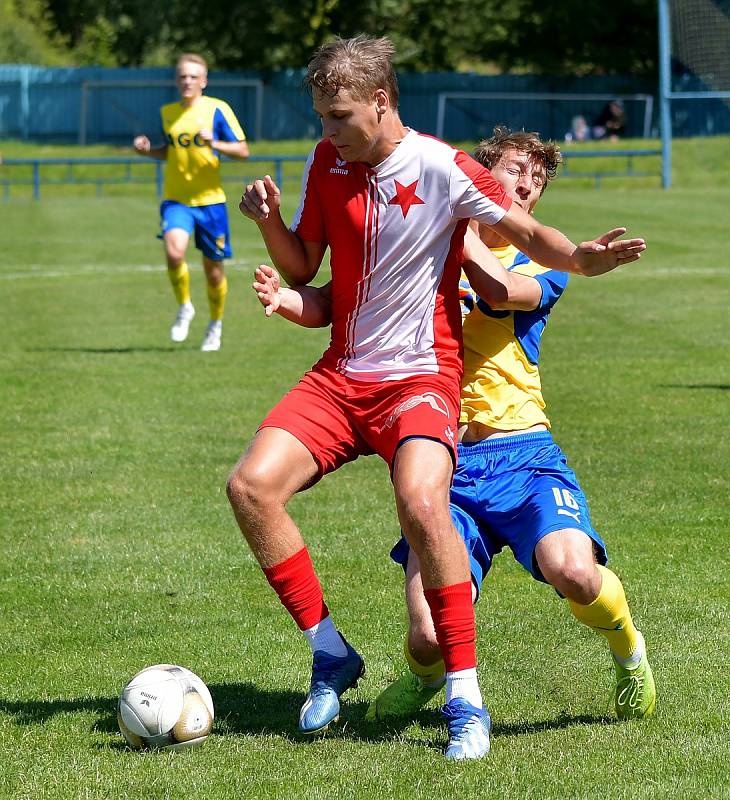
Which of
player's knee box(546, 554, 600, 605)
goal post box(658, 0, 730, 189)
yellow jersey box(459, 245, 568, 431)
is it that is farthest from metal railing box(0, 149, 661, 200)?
player's knee box(546, 554, 600, 605)

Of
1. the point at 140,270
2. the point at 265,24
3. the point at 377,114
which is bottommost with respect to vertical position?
the point at 140,270

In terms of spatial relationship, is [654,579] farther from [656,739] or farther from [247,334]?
[247,334]

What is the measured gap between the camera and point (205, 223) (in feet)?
40.3

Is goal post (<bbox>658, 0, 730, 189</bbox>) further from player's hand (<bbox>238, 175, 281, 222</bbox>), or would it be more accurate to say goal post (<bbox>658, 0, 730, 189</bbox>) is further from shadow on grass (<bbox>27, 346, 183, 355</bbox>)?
player's hand (<bbox>238, 175, 281, 222</bbox>)

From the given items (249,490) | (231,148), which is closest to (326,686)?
(249,490)

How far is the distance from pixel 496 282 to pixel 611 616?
3.67ft

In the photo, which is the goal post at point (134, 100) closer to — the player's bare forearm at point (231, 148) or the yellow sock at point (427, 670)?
the player's bare forearm at point (231, 148)

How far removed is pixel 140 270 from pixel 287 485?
49.1ft

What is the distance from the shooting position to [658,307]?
14.3m

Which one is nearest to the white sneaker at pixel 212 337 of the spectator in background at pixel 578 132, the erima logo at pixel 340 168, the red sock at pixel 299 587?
the erima logo at pixel 340 168

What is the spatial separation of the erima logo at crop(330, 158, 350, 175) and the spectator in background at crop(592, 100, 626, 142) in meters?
39.9

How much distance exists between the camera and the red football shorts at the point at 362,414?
13.8 feet

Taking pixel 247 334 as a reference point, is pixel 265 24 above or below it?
above

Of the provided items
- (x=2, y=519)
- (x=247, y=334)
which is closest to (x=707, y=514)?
→ (x=2, y=519)
